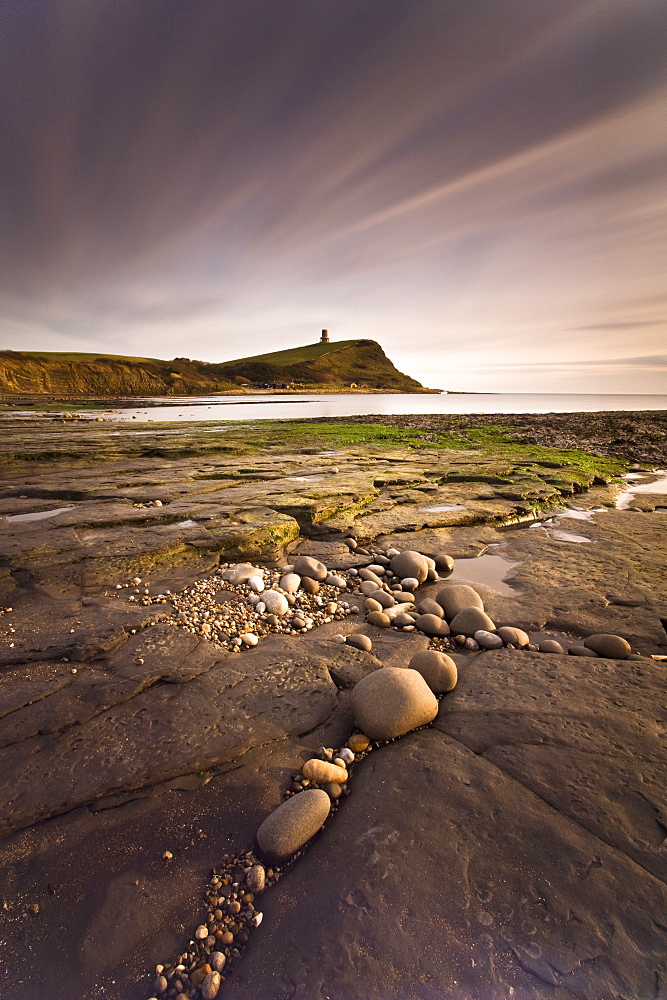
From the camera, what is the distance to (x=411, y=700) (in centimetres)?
296

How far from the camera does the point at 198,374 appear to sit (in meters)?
129

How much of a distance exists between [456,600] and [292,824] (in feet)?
9.41

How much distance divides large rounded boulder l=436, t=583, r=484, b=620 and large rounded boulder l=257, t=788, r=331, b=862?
256 centimetres

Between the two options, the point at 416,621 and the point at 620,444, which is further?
the point at 620,444

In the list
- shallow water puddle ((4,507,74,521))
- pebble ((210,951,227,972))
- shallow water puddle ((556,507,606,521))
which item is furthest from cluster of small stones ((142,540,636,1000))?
shallow water puddle ((556,507,606,521))

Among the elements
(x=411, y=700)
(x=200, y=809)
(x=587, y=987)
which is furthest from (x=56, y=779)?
(x=587, y=987)

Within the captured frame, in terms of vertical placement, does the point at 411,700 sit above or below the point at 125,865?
above

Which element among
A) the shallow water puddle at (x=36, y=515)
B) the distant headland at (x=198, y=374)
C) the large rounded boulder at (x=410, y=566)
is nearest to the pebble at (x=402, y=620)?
the large rounded boulder at (x=410, y=566)

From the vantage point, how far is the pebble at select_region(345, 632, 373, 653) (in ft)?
12.8

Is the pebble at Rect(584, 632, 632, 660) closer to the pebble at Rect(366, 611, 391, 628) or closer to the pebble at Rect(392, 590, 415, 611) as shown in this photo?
the pebble at Rect(392, 590, 415, 611)

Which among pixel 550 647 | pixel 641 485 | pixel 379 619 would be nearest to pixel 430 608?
pixel 379 619

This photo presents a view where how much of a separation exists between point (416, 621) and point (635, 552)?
166 inches

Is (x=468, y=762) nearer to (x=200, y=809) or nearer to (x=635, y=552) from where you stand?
(x=200, y=809)

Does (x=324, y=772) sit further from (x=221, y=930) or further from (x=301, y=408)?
(x=301, y=408)
